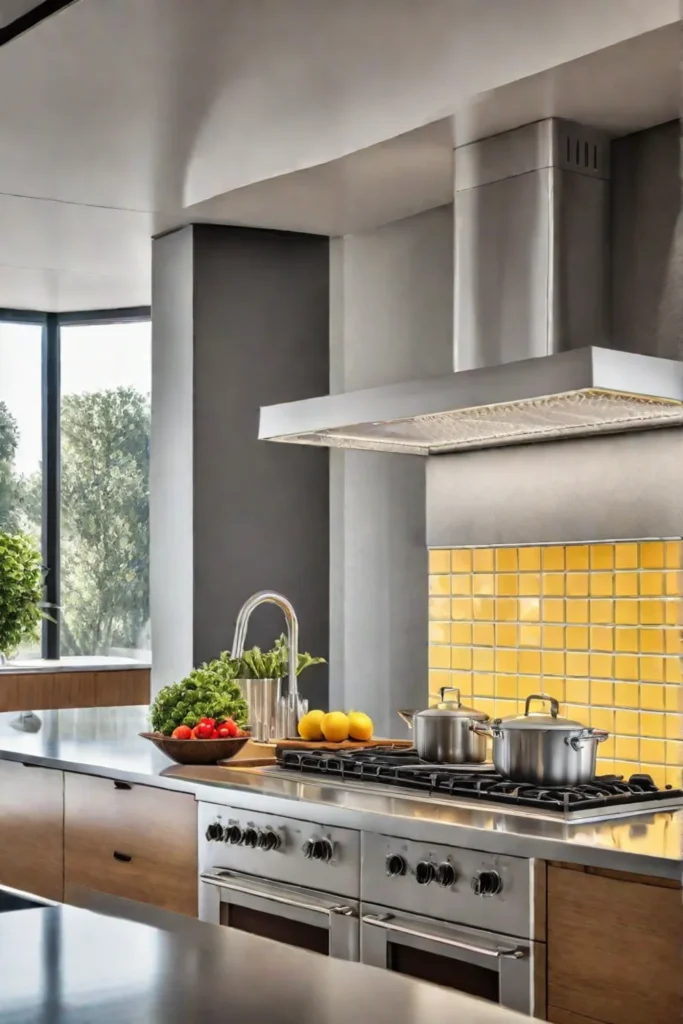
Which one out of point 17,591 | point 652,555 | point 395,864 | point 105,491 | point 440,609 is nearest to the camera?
point 395,864

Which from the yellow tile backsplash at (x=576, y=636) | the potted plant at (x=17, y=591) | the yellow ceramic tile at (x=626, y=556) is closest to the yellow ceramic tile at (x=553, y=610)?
the yellow tile backsplash at (x=576, y=636)

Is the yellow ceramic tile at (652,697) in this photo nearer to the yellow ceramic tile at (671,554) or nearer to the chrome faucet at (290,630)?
the yellow ceramic tile at (671,554)

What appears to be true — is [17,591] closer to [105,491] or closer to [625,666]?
[105,491]

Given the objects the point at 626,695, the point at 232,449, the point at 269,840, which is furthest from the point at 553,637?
the point at 232,449

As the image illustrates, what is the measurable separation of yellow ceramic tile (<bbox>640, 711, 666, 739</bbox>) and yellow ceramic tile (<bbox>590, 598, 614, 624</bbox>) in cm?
24

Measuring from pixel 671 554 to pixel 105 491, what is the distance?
3444 millimetres

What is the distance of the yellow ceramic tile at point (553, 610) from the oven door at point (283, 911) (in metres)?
1.05

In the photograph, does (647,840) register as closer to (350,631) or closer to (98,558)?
(350,631)

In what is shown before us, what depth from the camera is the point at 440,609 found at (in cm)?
365

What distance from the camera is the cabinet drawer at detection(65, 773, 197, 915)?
2.84 m

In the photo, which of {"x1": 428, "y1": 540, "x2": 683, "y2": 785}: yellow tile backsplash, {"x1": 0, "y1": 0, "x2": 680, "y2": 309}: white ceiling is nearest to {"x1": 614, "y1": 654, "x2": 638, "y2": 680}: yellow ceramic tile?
{"x1": 428, "y1": 540, "x2": 683, "y2": 785}: yellow tile backsplash

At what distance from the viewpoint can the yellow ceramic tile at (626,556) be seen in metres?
3.07

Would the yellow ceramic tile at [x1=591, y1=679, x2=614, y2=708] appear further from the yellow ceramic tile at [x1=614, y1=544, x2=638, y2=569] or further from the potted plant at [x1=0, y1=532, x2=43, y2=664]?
the potted plant at [x1=0, y1=532, x2=43, y2=664]

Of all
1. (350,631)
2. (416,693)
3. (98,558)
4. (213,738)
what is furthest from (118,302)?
(213,738)
